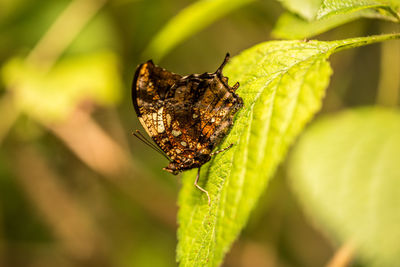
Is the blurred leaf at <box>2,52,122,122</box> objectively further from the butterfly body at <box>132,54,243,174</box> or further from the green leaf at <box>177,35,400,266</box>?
the green leaf at <box>177,35,400,266</box>

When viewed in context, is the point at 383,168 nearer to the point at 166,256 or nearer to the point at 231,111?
the point at 231,111

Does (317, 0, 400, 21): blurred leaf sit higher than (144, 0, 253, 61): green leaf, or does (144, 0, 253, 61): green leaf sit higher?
(144, 0, 253, 61): green leaf

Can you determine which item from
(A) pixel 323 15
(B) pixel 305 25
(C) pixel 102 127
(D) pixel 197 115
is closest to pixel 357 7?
(A) pixel 323 15

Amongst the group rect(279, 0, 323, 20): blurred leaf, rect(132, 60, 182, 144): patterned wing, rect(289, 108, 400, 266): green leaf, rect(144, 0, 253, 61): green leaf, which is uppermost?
rect(144, 0, 253, 61): green leaf

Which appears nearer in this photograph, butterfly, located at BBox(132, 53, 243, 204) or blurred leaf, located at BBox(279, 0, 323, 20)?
blurred leaf, located at BBox(279, 0, 323, 20)

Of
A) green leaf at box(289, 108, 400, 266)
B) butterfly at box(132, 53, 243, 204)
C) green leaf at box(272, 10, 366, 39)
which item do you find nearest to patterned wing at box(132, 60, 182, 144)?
butterfly at box(132, 53, 243, 204)

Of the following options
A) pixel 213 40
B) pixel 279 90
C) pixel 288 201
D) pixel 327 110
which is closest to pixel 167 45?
pixel 279 90
